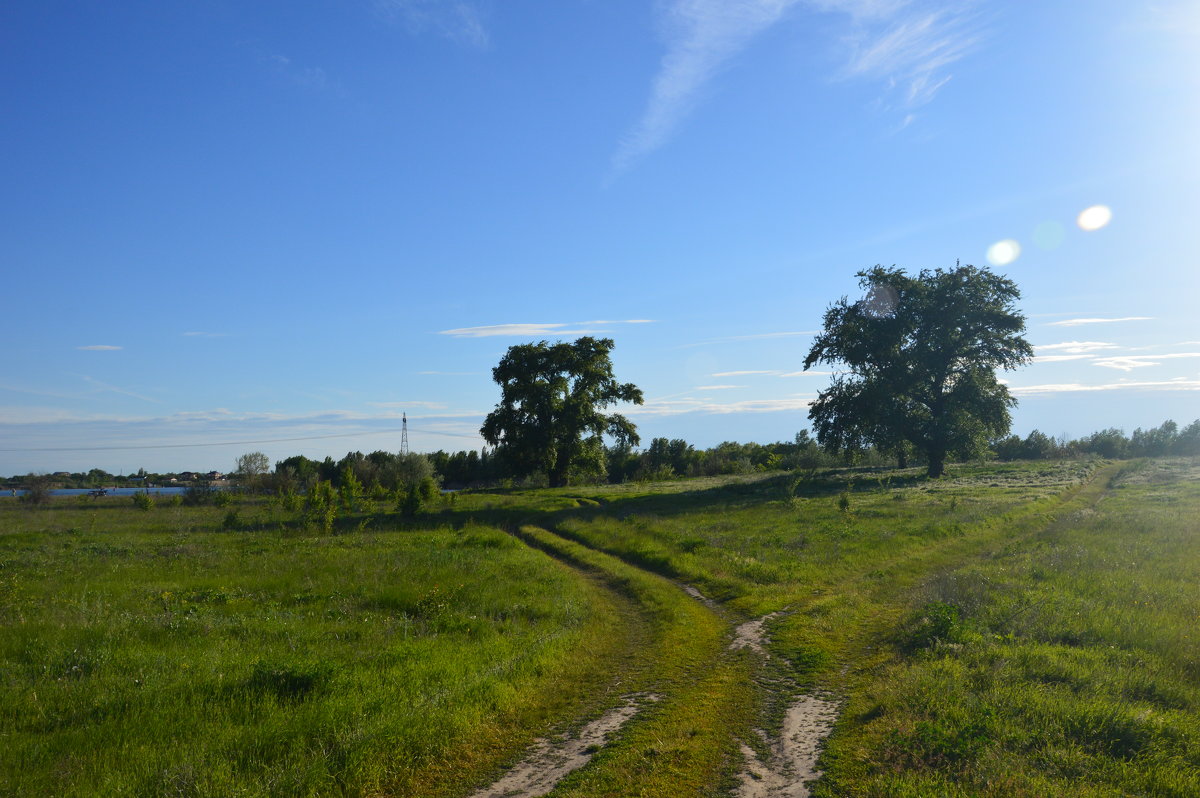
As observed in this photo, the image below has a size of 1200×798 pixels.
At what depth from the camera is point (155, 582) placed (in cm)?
1667

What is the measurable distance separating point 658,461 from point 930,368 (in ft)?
139

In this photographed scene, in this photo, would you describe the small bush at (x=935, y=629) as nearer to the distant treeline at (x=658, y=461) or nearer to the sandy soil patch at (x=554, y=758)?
the sandy soil patch at (x=554, y=758)

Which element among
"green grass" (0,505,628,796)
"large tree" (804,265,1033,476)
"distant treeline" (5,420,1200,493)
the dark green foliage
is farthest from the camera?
"distant treeline" (5,420,1200,493)

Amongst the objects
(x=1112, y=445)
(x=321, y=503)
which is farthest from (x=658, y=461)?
(x=1112, y=445)

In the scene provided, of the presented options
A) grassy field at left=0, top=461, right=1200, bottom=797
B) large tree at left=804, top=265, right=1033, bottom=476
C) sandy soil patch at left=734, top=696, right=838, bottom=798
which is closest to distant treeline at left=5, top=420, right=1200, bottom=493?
large tree at left=804, top=265, right=1033, bottom=476


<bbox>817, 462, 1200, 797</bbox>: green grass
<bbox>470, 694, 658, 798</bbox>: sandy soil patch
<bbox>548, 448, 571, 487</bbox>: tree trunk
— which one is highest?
<bbox>548, 448, 571, 487</bbox>: tree trunk

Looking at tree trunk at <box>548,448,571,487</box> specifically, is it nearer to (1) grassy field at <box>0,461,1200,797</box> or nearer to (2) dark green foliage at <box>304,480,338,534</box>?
(2) dark green foliage at <box>304,480,338,534</box>

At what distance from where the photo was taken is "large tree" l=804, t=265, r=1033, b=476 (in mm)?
45594

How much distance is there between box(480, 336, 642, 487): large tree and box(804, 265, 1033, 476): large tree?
1842cm

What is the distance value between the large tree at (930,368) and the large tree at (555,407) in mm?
18424

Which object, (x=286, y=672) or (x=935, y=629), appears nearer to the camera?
(x=286, y=672)

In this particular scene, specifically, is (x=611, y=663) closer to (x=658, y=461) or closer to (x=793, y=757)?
(x=793, y=757)

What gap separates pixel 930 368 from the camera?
46.9 meters

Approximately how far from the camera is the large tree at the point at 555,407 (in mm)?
54062
